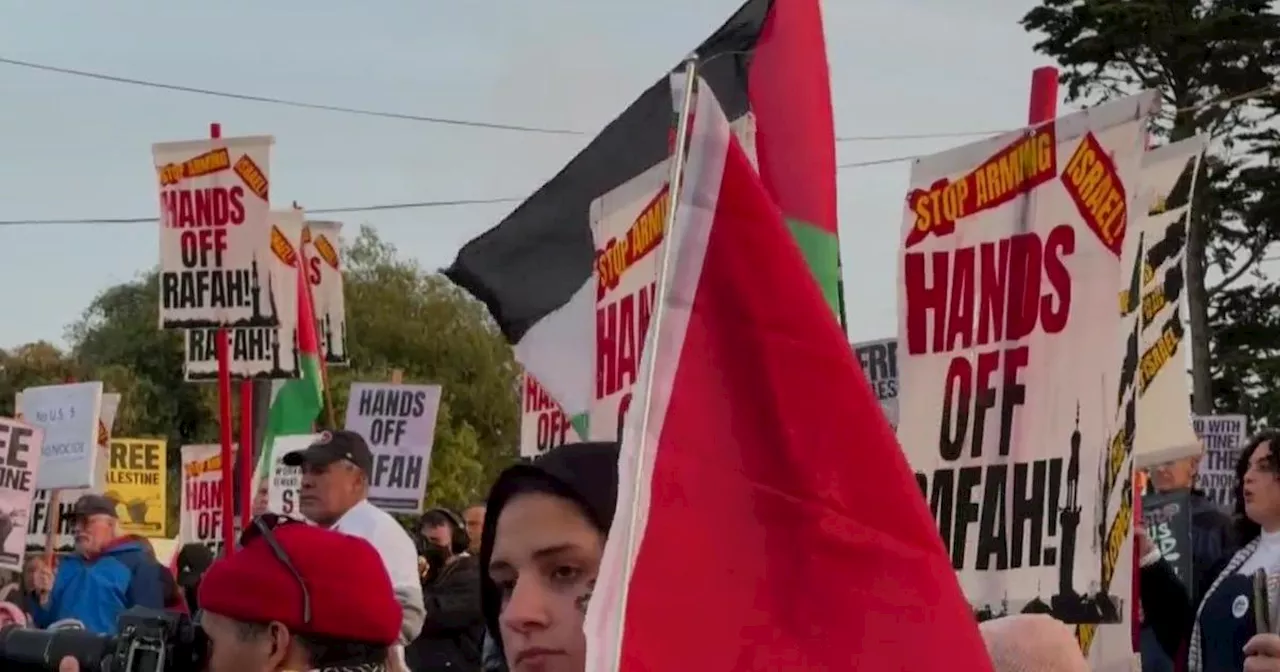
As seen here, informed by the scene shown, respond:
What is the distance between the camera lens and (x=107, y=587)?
32.3 ft

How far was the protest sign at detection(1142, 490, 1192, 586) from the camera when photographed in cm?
736

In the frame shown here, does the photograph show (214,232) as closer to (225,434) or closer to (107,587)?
(225,434)

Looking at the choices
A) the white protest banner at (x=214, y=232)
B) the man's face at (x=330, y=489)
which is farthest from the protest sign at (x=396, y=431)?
the man's face at (x=330, y=489)

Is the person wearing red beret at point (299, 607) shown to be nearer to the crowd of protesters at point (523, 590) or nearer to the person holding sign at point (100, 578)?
the crowd of protesters at point (523, 590)

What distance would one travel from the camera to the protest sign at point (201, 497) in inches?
640

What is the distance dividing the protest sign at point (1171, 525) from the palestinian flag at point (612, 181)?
248 centimetres

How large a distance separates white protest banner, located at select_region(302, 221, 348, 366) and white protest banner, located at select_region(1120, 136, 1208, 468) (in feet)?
38.2

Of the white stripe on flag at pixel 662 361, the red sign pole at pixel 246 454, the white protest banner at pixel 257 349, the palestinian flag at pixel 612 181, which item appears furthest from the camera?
the white protest banner at pixel 257 349

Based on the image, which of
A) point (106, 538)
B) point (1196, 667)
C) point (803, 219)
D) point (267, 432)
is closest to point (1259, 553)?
point (1196, 667)

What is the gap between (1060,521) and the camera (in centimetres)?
427

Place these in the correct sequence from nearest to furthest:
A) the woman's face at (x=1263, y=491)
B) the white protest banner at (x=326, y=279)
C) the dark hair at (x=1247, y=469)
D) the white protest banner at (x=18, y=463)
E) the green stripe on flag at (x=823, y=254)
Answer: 1. the green stripe on flag at (x=823, y=254)
2. the woman's face at (x=1263, y=491)
3. the dark hair at (x=1247, y=469)
4. the white protest banner at (x=18, y=463)
5. the white protest banner at (x=326, y=279)

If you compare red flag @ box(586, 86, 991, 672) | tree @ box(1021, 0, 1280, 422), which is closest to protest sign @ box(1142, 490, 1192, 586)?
red flag @ box(586, 86, 991, 672)

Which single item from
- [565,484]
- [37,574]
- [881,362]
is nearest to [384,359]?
[881,362]

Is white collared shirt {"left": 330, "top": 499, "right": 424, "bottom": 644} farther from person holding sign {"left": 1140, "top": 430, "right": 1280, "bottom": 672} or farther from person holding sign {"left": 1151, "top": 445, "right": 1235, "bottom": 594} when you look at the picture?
person holding sign {"left": 1151, "top": 445, "right": 1235, "bottom": 594}
